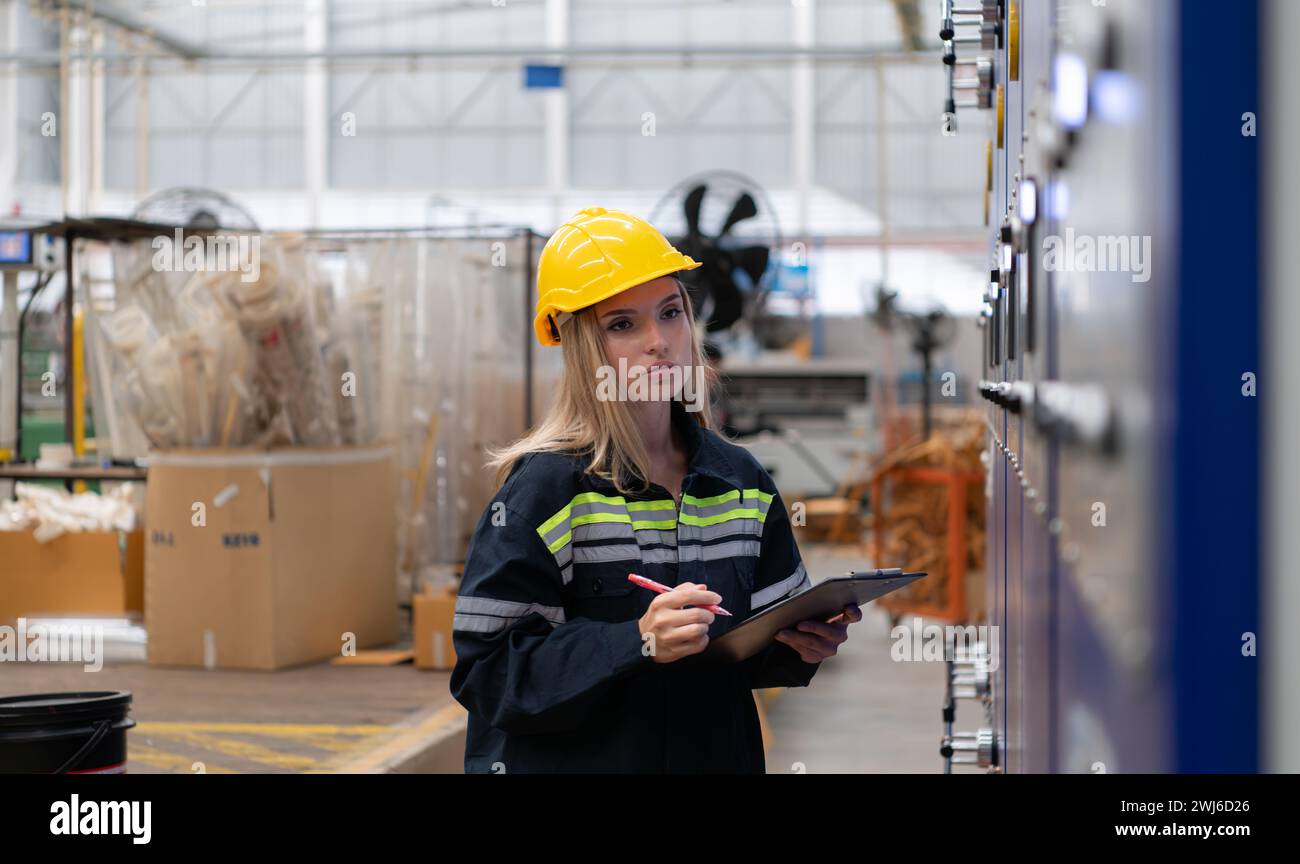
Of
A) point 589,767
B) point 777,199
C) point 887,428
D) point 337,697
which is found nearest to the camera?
point 589,767

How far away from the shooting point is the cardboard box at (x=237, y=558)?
5906mm

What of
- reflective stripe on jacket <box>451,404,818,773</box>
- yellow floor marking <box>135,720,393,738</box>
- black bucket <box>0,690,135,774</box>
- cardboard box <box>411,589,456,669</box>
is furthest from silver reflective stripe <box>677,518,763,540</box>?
cardboard box <box>411,589,456,669</box>

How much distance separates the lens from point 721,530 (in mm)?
1854

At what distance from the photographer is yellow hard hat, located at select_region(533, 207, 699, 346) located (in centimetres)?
184

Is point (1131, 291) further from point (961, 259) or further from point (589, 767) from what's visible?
point (961, 259)

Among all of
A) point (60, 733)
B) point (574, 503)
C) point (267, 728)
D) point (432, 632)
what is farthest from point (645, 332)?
point (432, 632)

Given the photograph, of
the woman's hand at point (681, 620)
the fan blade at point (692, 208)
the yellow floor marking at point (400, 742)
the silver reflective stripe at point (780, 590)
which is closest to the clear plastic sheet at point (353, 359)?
the fan blade at point (692, 208)

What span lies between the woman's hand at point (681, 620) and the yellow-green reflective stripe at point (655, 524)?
0.70 ft

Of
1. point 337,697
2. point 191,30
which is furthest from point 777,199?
point 337,697

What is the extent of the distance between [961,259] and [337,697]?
43.9 ft

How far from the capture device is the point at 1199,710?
0.57m

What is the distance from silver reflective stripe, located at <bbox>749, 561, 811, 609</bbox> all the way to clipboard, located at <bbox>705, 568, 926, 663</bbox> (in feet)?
0.39
